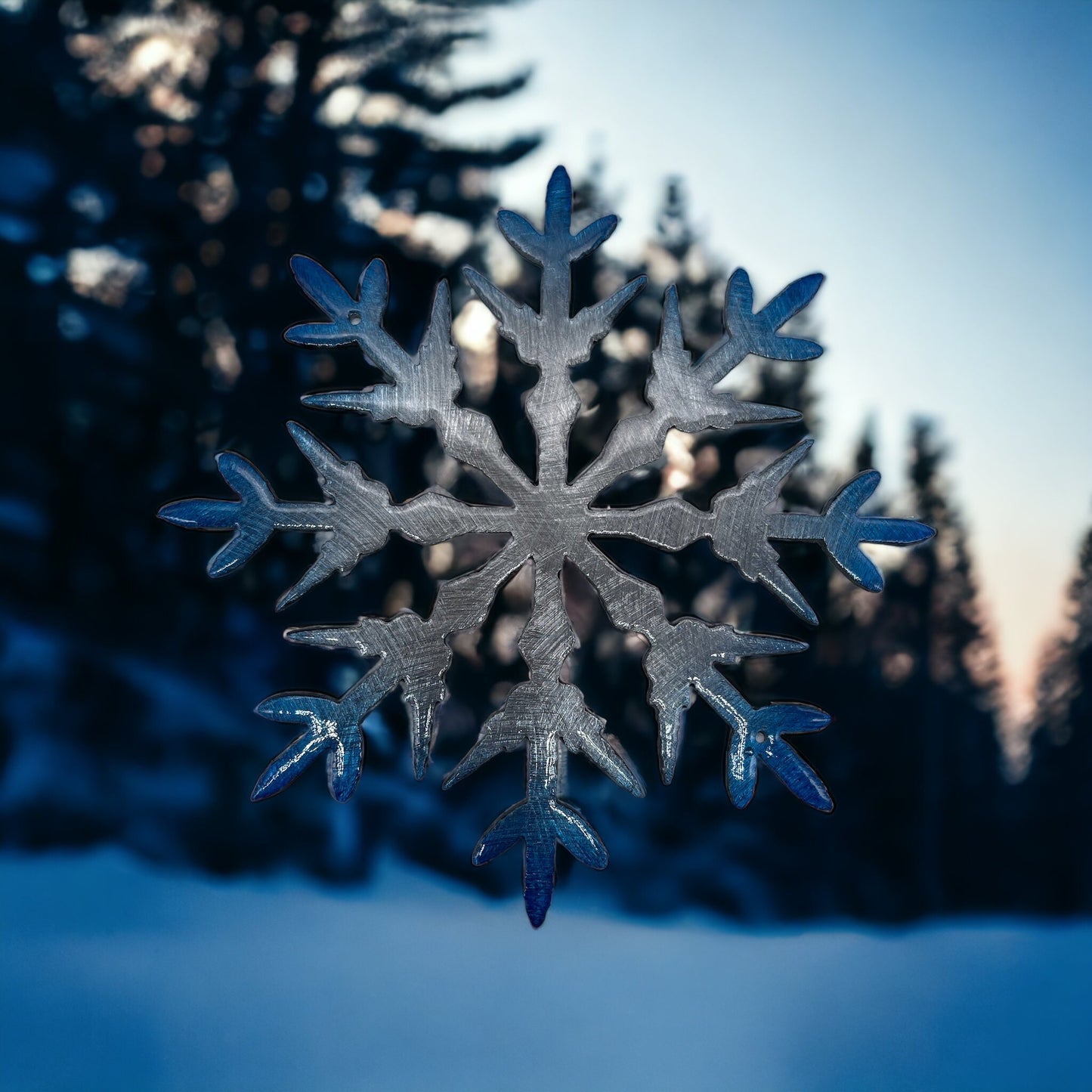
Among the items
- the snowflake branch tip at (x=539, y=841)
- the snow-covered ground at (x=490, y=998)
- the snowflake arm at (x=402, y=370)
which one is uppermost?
the snowflake arm at (x=402, y=370)

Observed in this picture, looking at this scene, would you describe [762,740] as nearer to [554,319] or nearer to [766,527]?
[766,527]

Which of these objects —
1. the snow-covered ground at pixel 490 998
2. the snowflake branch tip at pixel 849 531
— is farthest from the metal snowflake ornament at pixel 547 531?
the snow-covered ground at pixel 490 998

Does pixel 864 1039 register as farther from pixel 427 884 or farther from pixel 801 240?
pixel 801 240

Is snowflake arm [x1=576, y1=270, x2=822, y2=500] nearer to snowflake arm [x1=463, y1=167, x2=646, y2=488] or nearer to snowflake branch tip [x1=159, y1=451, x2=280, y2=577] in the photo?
snowflake arm [x1=463, y1=167, x2=646, y2=488]

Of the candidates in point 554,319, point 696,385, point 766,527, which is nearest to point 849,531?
point 766,527

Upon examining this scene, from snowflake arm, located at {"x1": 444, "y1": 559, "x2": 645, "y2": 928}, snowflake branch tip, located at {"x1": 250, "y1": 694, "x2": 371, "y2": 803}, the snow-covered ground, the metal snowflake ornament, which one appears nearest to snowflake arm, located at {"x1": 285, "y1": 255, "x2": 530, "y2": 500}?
the metal snowflake ornament

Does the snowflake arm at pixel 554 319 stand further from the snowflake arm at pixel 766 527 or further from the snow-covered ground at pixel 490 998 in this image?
the snow-covered ground at pixel 490 998
